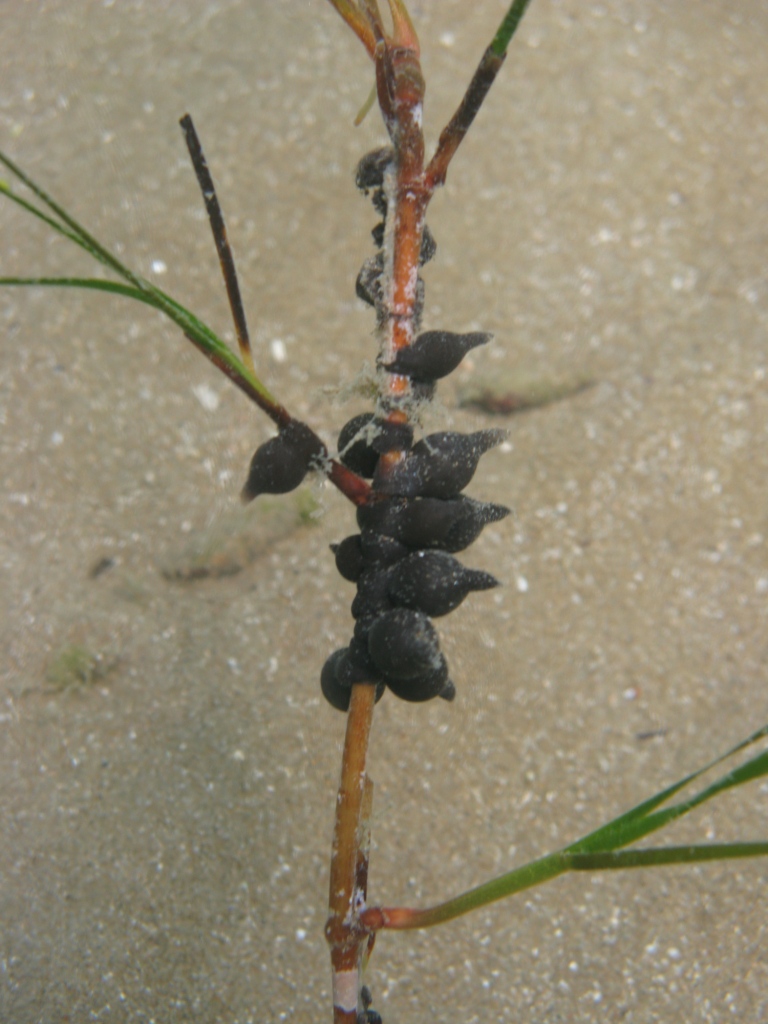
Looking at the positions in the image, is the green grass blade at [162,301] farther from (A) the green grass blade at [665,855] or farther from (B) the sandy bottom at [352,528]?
(A) the green grass blade at [665,855]

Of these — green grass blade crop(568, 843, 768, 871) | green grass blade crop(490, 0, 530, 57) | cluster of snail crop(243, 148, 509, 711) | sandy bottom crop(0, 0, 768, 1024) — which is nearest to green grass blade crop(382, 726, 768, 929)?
green grass blade crop(568, 843, 768, 871)

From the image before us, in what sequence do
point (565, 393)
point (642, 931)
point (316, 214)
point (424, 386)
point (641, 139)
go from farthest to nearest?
point (641, 139) < point (316, 214) < point (565, 393) < point (642, 931) < point (424, 386)

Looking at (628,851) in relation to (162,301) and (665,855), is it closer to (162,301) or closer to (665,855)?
(665,855)

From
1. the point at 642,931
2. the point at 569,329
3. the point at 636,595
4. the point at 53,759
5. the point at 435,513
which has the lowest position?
the point at 642,931

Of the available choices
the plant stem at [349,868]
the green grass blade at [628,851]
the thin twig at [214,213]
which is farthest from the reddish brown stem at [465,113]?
the green grass blade at [628,851]

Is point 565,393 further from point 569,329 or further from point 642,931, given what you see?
point 642,931

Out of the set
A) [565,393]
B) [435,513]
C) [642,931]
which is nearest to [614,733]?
[642,931]
